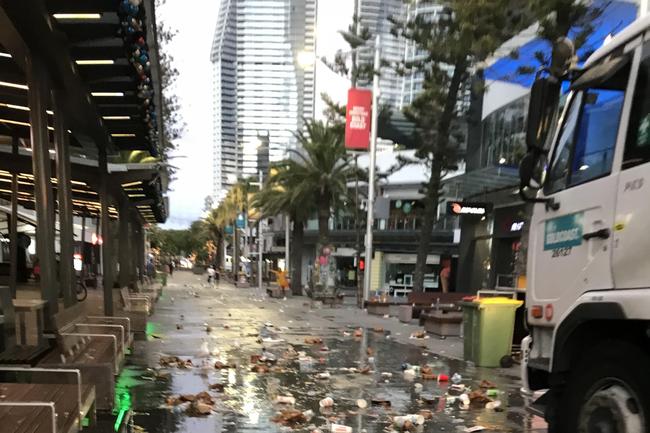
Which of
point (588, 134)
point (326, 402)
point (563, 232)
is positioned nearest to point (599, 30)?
point (588, 134)

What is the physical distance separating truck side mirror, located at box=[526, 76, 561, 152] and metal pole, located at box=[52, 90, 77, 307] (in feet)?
17.0

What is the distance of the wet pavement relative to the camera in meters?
6.20

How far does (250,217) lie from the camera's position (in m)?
42.8

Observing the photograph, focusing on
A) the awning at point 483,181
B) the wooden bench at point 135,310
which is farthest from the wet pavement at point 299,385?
the awning at point 483,181

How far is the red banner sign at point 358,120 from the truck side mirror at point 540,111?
1879 cm

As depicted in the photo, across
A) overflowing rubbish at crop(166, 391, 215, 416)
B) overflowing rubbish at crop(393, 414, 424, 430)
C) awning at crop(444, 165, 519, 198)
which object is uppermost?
awning at crop(444, 165, 519, 198)

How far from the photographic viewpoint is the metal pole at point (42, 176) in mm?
5395

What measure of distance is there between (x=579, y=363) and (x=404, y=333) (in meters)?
11.0

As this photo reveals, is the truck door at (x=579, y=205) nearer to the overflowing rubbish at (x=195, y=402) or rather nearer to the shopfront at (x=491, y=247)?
the overflowing rubbish at (x=195, y=402)

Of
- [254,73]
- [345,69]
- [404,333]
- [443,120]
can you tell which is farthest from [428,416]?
[254,73]

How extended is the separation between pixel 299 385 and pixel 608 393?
518 centimetres

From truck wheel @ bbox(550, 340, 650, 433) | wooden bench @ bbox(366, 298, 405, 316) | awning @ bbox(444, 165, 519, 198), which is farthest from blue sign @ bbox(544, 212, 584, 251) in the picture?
wooden bench @ bbox(366, 298, 405, 316)

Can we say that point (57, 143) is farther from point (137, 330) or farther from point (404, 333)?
point (404, 333)

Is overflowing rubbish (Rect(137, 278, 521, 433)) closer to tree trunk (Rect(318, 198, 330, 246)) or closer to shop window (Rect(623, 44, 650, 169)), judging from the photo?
shop window (Rect(623, 44, 650, 169))
